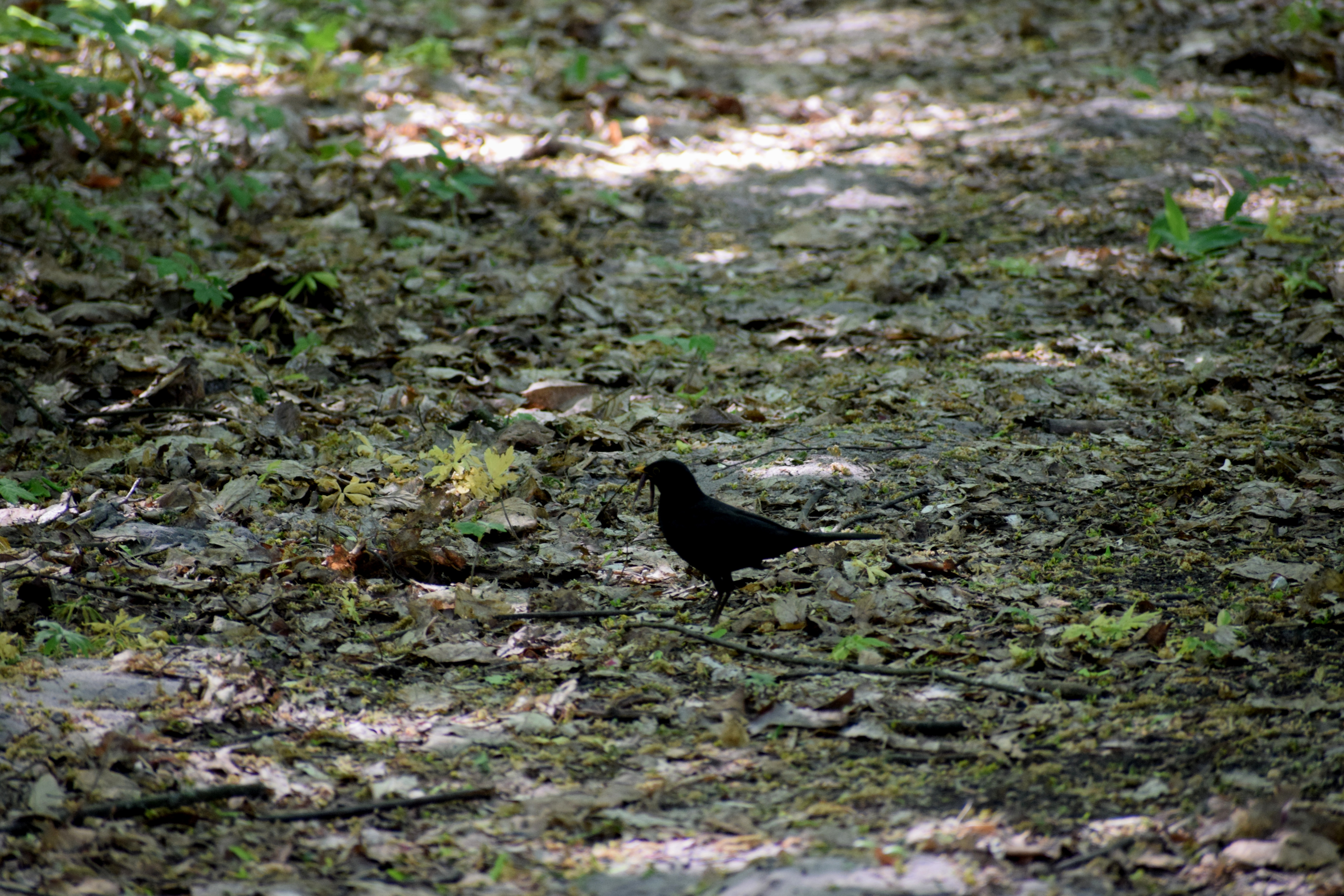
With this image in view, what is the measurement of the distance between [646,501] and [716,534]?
1.08 metres

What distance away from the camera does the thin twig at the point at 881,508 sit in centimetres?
426

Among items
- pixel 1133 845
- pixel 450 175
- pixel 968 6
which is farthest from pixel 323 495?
pixel 968 6

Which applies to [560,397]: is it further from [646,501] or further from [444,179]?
[444,179]

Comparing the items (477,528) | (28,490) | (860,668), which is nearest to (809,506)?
(860,668)

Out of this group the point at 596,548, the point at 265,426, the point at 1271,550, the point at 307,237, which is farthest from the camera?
the point at 307,237

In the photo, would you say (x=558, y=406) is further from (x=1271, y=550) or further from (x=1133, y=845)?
(x=1133, y=845)

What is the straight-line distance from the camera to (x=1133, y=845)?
2.44 metres

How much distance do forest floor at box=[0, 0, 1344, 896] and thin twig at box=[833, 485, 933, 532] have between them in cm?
2

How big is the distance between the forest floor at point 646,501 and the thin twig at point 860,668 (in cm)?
2

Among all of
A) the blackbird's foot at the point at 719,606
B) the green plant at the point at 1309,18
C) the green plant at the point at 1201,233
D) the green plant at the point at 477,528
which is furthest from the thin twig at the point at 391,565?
the green plant at the point at 1309,18

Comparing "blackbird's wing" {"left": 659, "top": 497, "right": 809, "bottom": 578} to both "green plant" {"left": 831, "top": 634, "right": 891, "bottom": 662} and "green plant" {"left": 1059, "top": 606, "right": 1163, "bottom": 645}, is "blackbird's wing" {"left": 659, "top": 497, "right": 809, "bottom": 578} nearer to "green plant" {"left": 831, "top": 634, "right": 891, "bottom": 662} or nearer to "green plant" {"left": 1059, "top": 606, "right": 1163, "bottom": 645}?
"green plant" {"left": 831, "top": 634, "right": 891, "bottom": 662}

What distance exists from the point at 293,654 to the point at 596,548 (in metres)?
1.28

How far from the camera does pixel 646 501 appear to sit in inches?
182

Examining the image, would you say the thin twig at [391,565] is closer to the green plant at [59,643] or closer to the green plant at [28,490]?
the green plant at [59,643]
